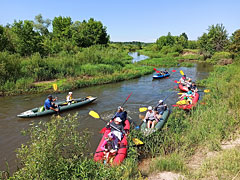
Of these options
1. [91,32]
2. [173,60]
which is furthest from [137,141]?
[91,32]

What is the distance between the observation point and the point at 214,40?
43.9 metres

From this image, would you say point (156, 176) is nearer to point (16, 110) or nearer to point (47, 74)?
point (16, 110)

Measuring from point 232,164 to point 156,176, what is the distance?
176 centimetres

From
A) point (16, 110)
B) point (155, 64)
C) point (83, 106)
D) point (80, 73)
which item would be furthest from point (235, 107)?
point (155, 64)

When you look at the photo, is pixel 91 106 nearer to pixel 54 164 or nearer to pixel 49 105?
pixel 49 105

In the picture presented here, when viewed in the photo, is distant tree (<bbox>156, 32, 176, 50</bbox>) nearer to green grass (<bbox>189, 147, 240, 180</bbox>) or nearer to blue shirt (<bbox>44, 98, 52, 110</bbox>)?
blue shirt (<bbox>44, 98, 52, 110</bbox>)

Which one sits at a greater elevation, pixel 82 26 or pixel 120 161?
pixel 82 26

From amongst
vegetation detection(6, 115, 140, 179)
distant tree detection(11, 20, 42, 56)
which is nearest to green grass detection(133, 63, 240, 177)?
vegetation detection(6, 115, 140, 179)

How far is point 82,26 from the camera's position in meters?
43.1

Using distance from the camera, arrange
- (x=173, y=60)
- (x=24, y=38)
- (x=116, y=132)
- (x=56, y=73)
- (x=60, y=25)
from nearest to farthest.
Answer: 1. (x=116, y=132)
2. (x=56, y=73)
3. (x=24, y=38)
4. (x=173, y=60)
5. (x=60, y=25)

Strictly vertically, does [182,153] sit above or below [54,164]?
below

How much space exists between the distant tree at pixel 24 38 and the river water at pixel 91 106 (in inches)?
474

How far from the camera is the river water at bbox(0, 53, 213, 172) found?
23.7ft

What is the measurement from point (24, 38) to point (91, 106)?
16.8m
